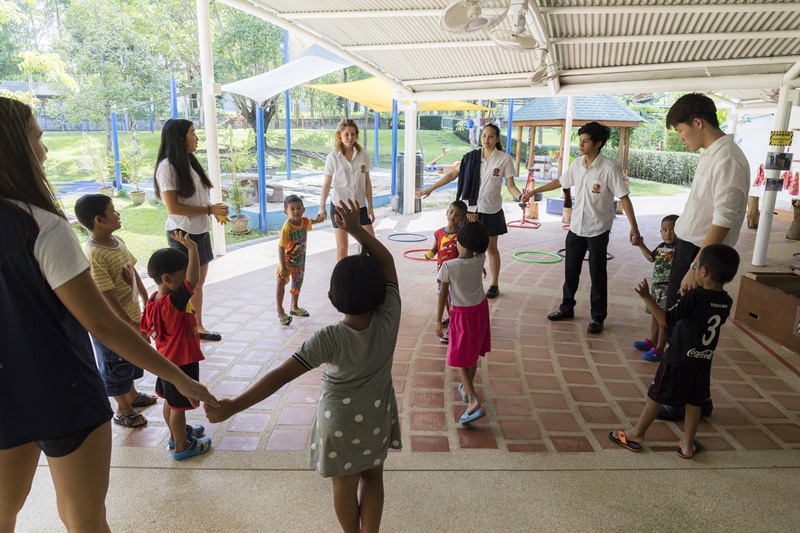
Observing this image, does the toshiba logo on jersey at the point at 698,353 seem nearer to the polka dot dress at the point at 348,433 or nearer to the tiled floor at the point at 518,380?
the tiled floor at the point at 518,380

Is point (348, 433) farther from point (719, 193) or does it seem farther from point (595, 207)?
point (595, 207)

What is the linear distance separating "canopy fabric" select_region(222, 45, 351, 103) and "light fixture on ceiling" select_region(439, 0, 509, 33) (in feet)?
15.8

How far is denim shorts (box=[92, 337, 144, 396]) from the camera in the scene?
3.01 meters

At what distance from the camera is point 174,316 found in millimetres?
2586

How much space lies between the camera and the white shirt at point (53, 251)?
142 centimetres

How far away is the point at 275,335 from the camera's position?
459 cm

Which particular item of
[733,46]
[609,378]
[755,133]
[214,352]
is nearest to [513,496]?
[609,378]

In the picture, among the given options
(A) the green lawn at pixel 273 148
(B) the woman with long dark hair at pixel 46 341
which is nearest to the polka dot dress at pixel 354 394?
(B) the woman with long dark hair at pixel 46 341

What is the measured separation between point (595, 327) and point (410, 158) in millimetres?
7221

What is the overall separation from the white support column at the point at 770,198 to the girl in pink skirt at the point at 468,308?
571 cm

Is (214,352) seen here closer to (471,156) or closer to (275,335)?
(275,335)

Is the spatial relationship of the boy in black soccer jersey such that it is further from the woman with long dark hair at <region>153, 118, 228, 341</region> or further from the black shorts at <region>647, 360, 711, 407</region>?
the woman with long dark hair at <region>153, 118, 228, 341</region>

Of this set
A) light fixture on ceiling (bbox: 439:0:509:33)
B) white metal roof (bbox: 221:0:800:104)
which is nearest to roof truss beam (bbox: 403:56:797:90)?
white metal roof (bbox: 221:0:800:104)

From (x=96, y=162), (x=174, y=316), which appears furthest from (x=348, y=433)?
(x=96, y=162)
